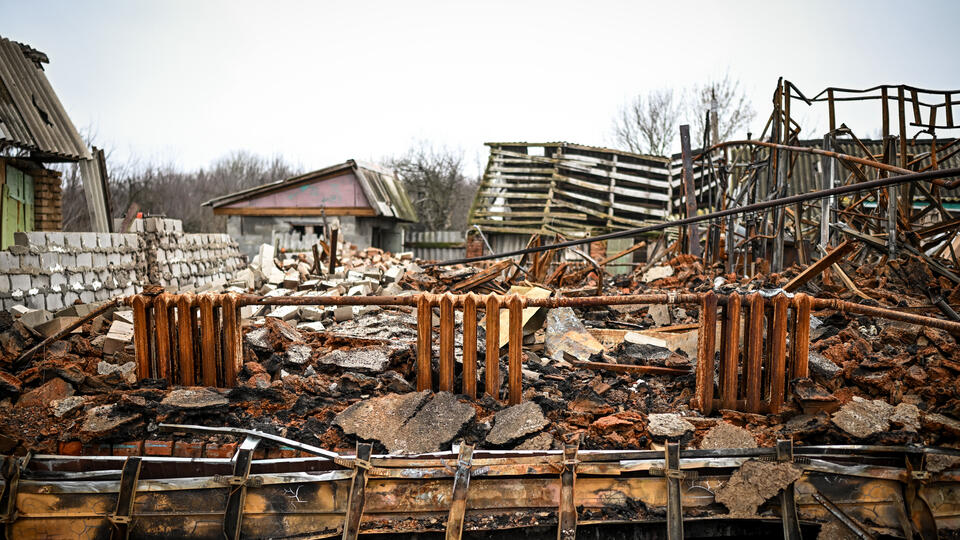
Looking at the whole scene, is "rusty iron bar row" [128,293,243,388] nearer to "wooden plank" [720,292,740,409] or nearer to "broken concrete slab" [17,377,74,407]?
"broken concrete slab" [17,377,74,407]

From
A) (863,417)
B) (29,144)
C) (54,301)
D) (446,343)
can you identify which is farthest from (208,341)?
(29,144)

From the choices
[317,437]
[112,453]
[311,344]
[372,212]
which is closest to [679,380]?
[317,437]

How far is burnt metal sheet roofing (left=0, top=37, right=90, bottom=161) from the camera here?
928 centimetres

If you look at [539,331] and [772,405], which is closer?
[772,405]

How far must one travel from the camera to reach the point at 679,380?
4.50 metres

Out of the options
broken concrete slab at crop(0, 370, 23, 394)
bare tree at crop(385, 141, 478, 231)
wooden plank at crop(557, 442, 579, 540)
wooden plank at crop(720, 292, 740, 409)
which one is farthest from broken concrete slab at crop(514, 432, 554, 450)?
bare tree at crop(385, 141, 478, 231)

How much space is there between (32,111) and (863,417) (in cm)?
1225

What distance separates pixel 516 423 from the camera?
367 cm

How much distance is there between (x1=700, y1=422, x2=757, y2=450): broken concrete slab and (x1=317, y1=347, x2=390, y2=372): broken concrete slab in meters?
2.24

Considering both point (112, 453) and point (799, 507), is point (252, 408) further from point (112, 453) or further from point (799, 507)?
point (799, 507)

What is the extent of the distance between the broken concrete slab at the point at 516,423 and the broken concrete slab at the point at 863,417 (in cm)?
174

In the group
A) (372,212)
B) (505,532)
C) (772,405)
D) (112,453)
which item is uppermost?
(372,212)

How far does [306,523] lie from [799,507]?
280 cm

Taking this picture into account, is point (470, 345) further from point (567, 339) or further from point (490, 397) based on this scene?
point (567, 339)
